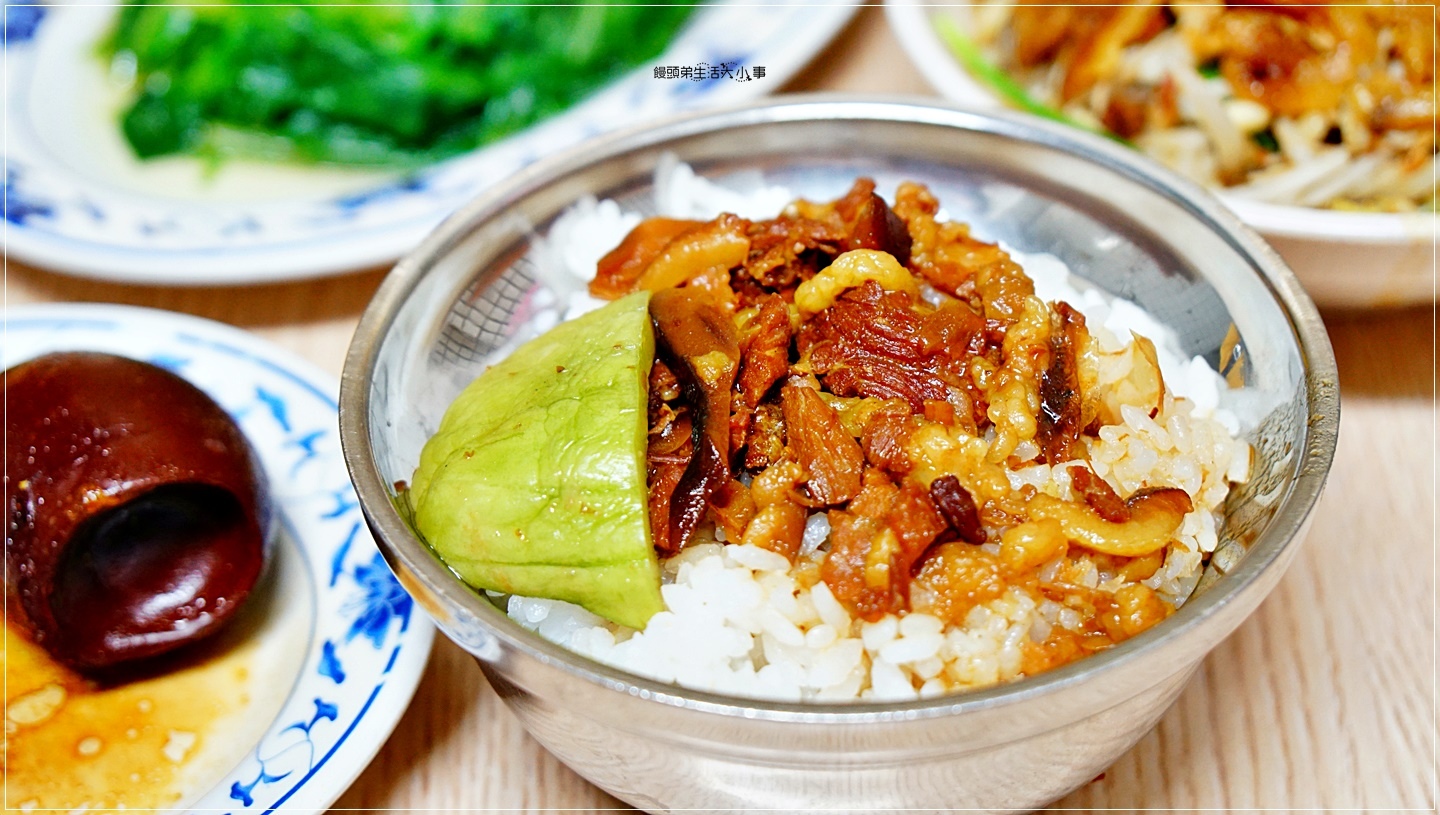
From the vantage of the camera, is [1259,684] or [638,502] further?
[1259,684]

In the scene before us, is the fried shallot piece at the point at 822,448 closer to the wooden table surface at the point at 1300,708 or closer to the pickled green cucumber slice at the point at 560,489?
the pickled green cucumber slice at the point at 560,489

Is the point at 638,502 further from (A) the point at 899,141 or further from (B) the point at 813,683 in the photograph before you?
(A) the point at 899,141

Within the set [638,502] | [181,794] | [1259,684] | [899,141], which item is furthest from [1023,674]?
[181,794]

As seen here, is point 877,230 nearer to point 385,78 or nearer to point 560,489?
point 560,489

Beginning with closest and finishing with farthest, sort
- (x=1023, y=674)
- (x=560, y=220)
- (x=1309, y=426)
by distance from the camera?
(x=1023, y=674), (x=1309, y=426), (x=560, y=220)

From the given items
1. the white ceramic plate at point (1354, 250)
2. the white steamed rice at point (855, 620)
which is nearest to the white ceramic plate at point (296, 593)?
the white steamed rice at point (855, 620)

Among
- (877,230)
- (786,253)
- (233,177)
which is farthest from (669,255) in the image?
(233,177)
